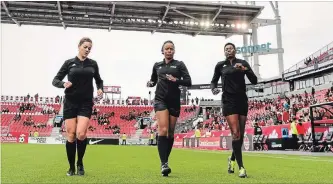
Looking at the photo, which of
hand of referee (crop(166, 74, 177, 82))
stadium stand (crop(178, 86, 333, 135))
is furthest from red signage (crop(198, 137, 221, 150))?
hand of referee (crop(166, 74, 177, 82))

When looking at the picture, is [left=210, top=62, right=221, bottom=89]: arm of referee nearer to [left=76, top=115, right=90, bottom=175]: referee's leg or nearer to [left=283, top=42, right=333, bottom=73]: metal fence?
[left=76, top=115, right=90, bottom=175]: referee's leg

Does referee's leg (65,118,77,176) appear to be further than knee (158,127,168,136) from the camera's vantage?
No

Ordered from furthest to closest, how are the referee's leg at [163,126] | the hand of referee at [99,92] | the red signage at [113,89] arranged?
the red signage at [113,89] → the hand of referee at [99,92] → the referee's leg at [163,126]

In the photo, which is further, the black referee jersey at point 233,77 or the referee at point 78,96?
the black referee jersey at point 233,77

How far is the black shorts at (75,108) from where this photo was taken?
567 centimetres

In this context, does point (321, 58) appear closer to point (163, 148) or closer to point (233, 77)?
point (233, 77)

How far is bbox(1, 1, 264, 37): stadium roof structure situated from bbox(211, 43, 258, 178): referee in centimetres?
3665

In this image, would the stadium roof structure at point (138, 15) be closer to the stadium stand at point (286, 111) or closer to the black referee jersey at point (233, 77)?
the stadium stand at point (286, 111)

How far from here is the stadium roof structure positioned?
4206 centimetres

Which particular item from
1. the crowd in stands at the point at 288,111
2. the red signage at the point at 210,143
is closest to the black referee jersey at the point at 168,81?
the crowd in stands at the point at 288,111

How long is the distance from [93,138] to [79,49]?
138ft

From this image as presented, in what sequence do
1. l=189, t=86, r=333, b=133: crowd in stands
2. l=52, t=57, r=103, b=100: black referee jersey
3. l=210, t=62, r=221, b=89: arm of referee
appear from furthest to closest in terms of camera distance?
l=189, t=86, r=333, b=133: crowd in stands < l=210, t=62, r=221, b=89: arm of referee < l=52, t=57, r=103, b=100: black referee jersey

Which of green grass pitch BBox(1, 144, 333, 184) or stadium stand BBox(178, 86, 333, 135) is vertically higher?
stadium stand BBox(178, 86, 333, 135)

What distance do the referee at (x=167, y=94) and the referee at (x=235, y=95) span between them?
2.15 feet
